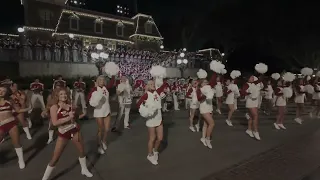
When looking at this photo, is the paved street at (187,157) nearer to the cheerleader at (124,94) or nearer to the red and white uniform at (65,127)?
the red and white uniform at (65,127)

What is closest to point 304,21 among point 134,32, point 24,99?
point 134,32

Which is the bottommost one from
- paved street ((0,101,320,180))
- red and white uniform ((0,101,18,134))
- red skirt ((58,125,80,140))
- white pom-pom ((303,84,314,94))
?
paved street ((0,101,320,180))

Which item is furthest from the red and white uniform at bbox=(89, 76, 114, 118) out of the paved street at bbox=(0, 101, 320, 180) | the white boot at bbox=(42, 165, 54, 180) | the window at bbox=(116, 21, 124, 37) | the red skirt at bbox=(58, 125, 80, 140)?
the window at bbox=(116, 21, 124, 37)

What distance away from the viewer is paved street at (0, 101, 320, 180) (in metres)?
6.17

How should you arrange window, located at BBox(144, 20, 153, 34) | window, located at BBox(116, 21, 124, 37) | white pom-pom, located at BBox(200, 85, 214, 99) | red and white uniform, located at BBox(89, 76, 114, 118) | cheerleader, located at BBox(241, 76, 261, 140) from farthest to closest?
window, located at BBox(144, 20, 153, 34) → window, located at BBox(116, 21, 124, 37) → cheerleader, located at BBox(241, 76, 261, 140) → white pom-pom, located at BBox(200, 85, 214, 99) → red and white uniform, located at BBox(89, 76, 114, 118)

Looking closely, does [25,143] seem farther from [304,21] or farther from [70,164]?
[304,21]

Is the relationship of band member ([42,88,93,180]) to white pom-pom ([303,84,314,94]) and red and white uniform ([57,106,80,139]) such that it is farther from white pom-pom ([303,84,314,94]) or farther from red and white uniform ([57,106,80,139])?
white pom-pom ([303,84,314,94])

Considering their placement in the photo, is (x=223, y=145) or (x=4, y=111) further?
(x=223, y=145)

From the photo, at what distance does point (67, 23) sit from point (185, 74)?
47.2ft

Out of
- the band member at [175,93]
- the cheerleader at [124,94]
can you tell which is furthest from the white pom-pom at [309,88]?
the cheerleader at [124,94]

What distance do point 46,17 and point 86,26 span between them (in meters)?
4.46

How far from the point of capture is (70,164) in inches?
274

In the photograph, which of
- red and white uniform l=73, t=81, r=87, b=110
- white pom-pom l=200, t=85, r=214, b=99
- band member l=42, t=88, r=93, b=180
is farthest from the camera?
red and white uniform l=73, t=81, r=87, b=110

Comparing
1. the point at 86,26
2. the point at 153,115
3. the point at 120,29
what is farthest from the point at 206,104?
the point at 120,29
